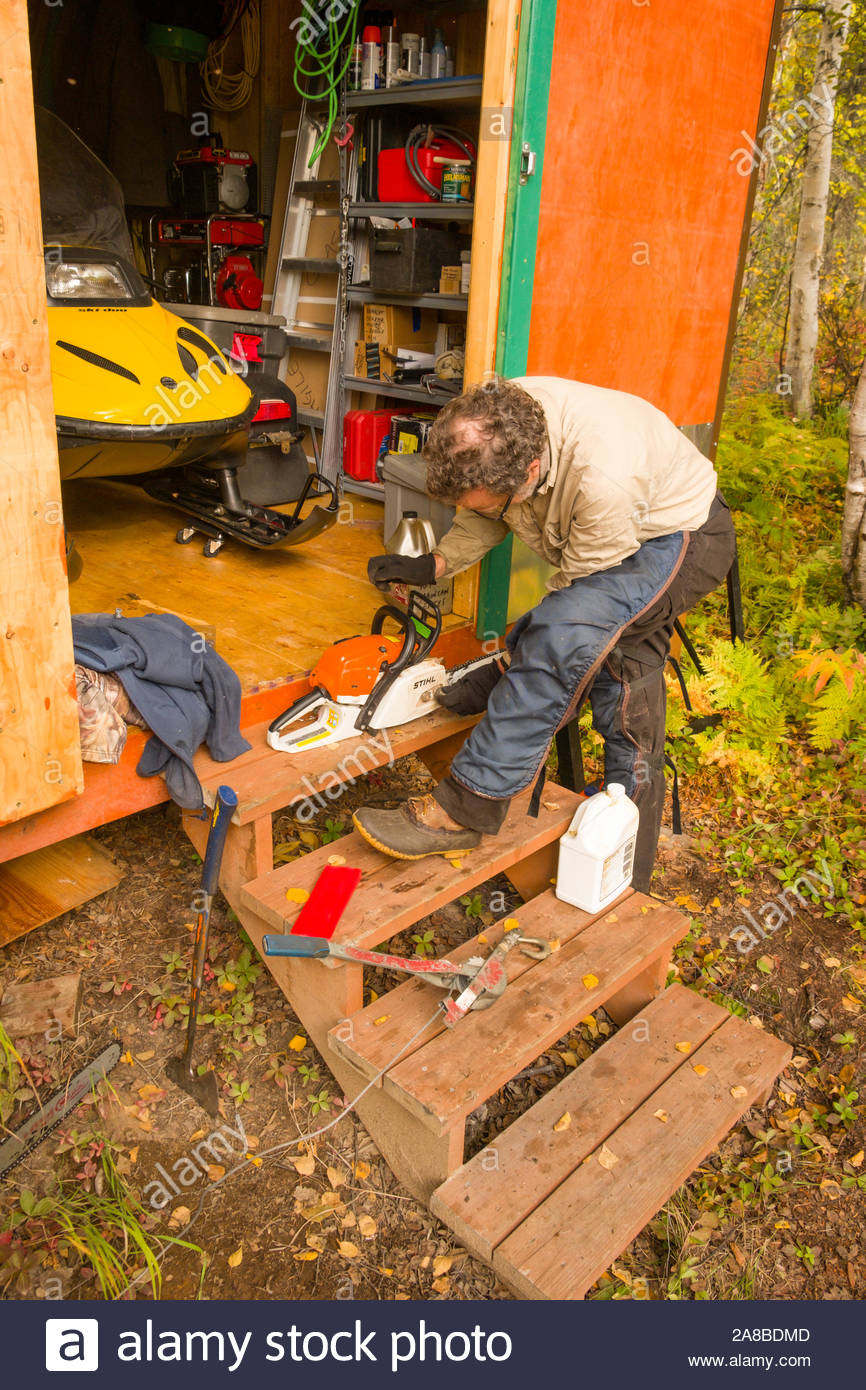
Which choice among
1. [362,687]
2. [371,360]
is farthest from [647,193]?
[362,687]

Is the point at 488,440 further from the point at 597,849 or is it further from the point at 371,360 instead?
the point at 371,360

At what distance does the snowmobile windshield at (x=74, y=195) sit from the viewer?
393 centimetres

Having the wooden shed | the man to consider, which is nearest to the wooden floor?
the wooden shed

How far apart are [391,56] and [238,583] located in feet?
8.19

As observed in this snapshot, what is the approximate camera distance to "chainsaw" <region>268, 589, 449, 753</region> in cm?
288

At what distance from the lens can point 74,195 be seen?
403 centimetres

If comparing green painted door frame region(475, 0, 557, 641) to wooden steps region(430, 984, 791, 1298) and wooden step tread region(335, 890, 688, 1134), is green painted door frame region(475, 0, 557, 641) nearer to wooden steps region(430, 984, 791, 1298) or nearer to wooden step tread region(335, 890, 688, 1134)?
wooden step tread region(335, 890, 688, 1134)

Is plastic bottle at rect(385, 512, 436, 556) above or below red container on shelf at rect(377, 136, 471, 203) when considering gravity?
below

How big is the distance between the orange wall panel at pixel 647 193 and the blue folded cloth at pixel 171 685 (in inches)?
62.4

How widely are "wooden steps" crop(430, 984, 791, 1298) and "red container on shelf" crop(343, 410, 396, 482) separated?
307 centimetres

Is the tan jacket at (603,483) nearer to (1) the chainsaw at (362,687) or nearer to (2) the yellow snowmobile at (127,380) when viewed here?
(1) the chainsaw at (362,687)
